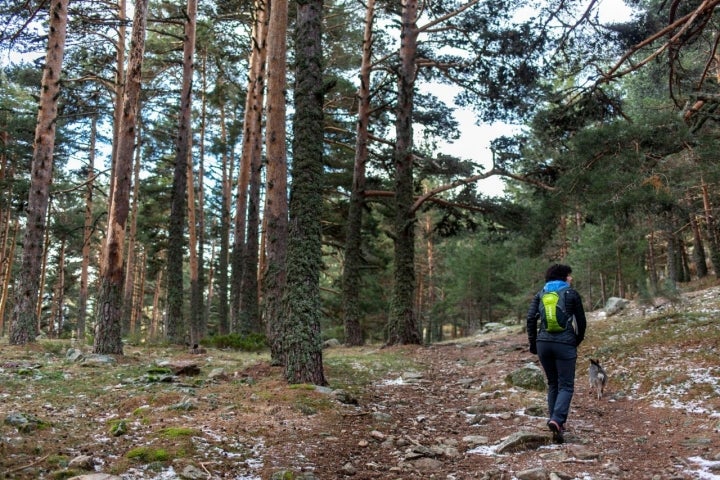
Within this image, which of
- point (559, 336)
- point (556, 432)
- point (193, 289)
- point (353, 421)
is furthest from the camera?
point (193, 289)

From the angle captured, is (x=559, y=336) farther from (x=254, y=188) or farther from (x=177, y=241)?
(x=177, y=241)

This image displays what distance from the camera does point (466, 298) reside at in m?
33.9

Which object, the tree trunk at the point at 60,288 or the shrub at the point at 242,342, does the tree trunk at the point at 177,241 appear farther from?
the tree trunk at the point at 60,288

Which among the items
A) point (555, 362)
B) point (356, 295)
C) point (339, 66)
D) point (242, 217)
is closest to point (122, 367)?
point (555, 362)

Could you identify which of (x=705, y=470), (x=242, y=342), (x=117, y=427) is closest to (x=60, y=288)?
(x=242, y=342)

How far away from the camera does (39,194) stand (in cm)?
1073

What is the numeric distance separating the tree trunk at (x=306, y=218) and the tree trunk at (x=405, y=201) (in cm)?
667

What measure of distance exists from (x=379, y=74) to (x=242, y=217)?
23.7 feet

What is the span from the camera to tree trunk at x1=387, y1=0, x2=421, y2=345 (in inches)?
528

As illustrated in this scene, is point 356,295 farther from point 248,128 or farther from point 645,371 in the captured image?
point 645,371

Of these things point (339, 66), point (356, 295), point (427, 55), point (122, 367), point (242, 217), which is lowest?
point (122, 367)

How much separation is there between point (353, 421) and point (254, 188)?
10.7 metres

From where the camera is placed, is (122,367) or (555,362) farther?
(122,367)

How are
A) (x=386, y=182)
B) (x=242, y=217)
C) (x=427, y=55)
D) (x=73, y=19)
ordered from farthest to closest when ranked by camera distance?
(x=386, y=182) < (x=242, y=217) < (x=427, y=55) < (x=73, y=19)
